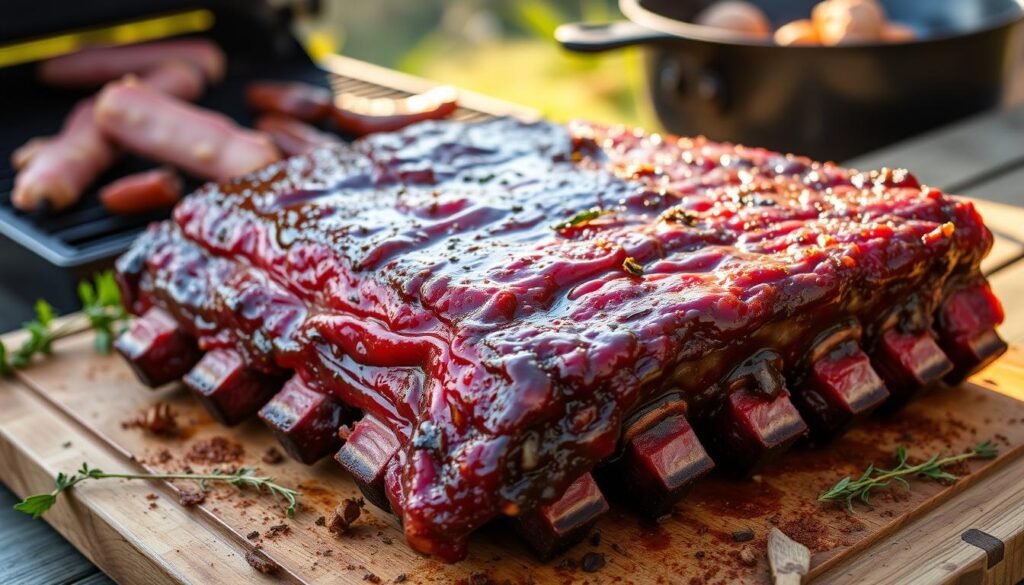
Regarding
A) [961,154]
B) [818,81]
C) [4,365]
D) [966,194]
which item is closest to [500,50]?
[818,81]

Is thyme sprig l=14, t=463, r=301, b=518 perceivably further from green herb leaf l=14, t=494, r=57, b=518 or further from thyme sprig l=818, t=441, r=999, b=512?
thyme sprig l=818, t=441, r=999, b=512

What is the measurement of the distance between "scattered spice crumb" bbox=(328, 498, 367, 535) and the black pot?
7.75ft

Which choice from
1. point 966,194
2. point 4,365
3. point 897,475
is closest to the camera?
point 897,475

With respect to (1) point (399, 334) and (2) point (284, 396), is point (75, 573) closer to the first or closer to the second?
(2) point (284, 396)

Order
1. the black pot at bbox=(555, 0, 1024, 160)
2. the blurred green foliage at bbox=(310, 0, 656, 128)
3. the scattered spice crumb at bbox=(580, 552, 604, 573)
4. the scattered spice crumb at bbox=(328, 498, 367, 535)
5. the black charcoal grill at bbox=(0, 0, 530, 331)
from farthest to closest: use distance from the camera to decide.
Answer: the blurred green foliage at bbox=(310, 0, 656, 128) → the black pot at bbox=(555, 0, 1024, 160) → the black charcoal grill at bbox=(0, 0, 530, 331) → the scattered spice crumb at bbox=(328, 498, 367, 535) → the scattered spice crumb at bbox=(580, 552, 604, 573)

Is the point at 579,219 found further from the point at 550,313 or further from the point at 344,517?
the point at 344,517

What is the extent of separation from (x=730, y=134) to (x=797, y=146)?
10.2 inches

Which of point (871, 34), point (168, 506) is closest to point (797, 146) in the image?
point (871, 34)

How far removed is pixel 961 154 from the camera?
4270 mm

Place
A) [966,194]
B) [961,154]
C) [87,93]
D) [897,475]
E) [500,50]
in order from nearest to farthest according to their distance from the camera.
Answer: [897,475] → [966,194] → [961,154] → [87,93] → [500,50]

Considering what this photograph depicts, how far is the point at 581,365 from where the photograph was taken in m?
2.06

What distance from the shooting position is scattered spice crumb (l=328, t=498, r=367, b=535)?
232 centimetres

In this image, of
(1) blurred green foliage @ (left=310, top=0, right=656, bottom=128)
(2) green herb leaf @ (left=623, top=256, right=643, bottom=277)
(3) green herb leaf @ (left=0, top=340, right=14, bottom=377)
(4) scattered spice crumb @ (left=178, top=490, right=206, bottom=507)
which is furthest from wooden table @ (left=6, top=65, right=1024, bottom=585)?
(1) blurred green foliage @ (left=310, top=0, right=656, bottom=128)

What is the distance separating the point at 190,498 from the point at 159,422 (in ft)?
1.14
